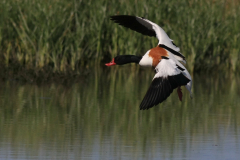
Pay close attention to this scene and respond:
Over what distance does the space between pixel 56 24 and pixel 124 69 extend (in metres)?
2.70

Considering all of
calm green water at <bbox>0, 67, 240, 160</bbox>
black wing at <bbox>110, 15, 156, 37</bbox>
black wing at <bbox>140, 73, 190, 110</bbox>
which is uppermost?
black wing at <bbox>110, 15, 156, 37</bbox>

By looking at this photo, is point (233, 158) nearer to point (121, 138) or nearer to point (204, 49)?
point (121, 138)

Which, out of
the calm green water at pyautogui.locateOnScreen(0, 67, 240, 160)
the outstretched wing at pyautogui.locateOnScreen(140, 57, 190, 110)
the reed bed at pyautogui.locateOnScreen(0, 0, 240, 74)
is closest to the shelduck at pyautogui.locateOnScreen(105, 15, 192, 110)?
the outstretched wing at pyautogui.locateOnScreen(140, 57, 190, 110)

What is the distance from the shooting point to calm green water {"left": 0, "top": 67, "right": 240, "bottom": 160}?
19.8 feet

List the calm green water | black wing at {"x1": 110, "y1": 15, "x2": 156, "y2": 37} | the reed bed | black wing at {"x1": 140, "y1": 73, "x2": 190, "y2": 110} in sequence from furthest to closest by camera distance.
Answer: the reed bed, black wing at {"x1": 110, "y1": 15, "x2": 156, "y2": 37}, black wing at {"x1": 140, "y1": 73, "x2": 190, "y2": 110}, the calm green water

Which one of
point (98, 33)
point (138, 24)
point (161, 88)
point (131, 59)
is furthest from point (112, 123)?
point (98, 33)

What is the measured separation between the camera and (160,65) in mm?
7109

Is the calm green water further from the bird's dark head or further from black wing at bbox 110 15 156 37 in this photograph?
black wing at bbox 110 15 156 37

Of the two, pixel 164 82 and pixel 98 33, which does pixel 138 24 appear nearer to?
pixel 164 82

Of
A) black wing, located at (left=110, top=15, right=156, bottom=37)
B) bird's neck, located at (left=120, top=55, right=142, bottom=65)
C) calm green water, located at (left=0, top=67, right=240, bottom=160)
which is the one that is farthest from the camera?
black wing, located at (left=110, top=15, right=156, bottom=37)

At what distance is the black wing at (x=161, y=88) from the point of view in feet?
22.2

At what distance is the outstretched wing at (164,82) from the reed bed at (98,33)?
14.5ft

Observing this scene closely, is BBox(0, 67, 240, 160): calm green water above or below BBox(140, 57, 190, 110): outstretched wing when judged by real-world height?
below

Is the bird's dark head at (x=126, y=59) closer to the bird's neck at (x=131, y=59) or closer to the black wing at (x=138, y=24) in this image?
the bird's neck at (x=131, y=59)
